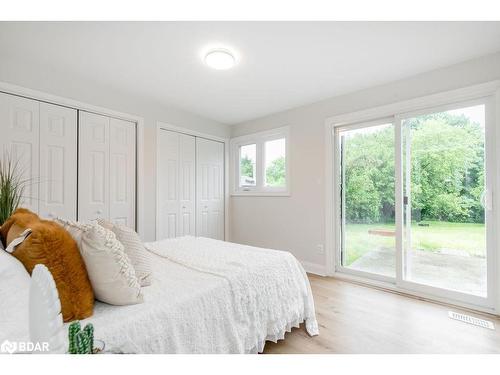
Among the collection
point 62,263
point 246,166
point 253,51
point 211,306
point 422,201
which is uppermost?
point 253,51

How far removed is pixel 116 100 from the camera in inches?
115

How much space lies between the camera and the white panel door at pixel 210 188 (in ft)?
12.8

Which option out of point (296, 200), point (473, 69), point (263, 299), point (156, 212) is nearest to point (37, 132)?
point (156, 212)

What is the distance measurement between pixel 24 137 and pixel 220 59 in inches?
79.2

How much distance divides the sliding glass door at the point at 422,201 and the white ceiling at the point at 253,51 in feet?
2.06

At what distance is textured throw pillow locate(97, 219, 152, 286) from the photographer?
134 centimetres

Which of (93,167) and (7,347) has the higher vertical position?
(93,167)

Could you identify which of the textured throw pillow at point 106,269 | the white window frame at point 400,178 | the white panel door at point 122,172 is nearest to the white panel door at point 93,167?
the white panel door at point 122,172

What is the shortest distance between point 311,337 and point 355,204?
185 cm

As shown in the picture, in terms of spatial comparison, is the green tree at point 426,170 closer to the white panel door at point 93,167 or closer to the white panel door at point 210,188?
the white panel door at point 210,188

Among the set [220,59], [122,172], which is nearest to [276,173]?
[220,59]

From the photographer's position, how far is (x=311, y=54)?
7.02 ft

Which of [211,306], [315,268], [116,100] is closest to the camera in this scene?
[211,306]

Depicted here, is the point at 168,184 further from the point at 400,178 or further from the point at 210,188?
the point at 400,178
